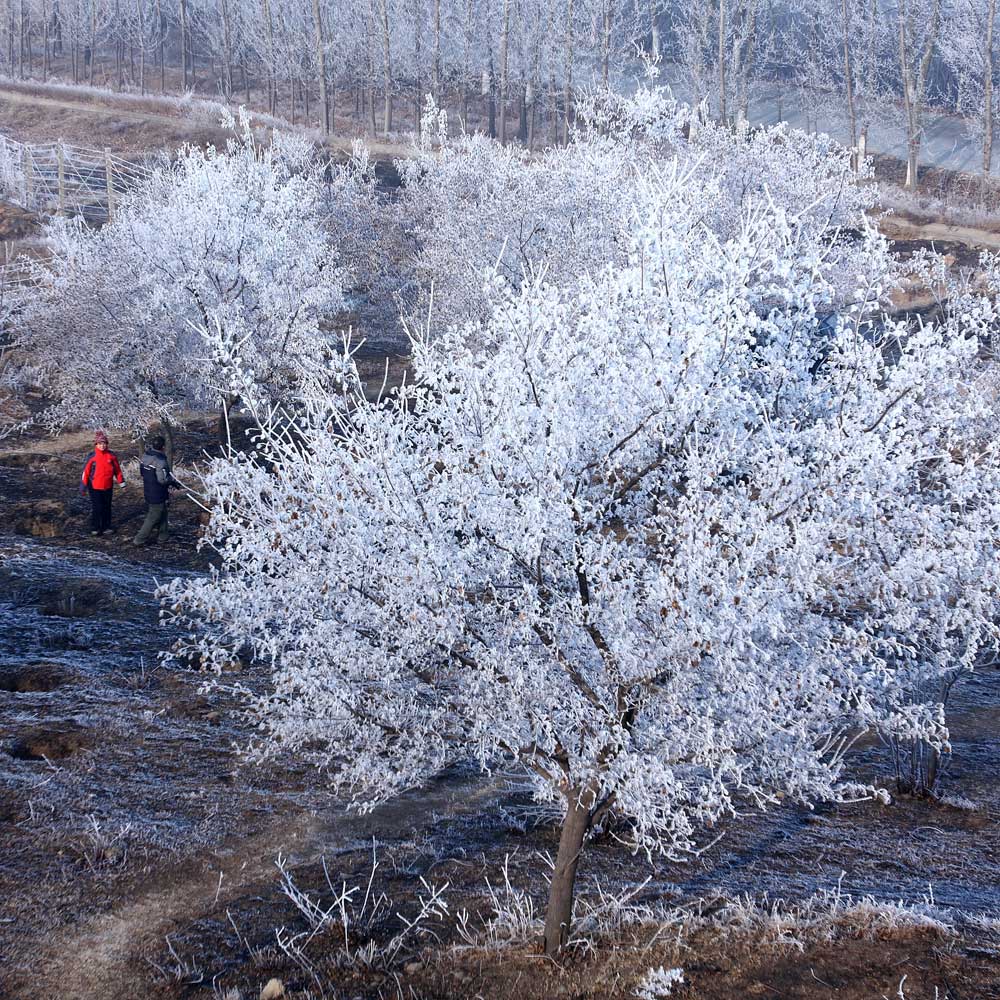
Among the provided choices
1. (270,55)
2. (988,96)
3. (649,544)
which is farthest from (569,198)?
(270,55)

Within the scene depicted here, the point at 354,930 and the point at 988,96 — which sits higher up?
the point at 988,96

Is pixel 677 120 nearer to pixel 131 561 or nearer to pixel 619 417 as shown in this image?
pixel 131 561

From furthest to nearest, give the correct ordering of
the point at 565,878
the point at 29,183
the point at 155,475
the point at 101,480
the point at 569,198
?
the point at 29,183 < the point at 569,198 < the point at 101,480 < the point at 155,475 < the point at 565,878

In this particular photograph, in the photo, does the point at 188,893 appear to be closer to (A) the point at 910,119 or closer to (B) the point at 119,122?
(B) the point at 119,122

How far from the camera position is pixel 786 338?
18.2 feet

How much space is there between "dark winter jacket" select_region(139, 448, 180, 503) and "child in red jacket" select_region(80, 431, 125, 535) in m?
0.60

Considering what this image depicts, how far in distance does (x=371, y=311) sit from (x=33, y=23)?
57.4 metres

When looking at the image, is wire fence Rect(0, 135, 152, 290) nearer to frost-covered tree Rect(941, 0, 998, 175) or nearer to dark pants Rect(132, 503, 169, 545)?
dark pants Rect(132, 503, 169, 545)

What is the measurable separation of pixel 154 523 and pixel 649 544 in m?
11.8

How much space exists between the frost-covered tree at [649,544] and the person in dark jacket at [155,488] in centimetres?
933

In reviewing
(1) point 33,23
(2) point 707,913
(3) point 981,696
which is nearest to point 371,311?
(3) point 981,696

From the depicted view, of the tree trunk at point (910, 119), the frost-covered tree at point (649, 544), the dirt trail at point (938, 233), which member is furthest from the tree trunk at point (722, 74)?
the frost-covered tree at point (649, 544)

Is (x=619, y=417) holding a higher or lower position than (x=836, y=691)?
higher

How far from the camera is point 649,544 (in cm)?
550
